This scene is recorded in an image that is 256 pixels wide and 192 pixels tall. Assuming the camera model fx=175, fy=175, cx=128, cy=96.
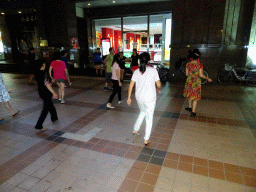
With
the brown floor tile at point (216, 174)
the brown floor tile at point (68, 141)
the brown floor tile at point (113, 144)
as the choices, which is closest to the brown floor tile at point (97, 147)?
the brown floor tile at point (113, 144)

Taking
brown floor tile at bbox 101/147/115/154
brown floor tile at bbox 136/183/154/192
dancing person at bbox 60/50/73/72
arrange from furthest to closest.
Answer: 1. dancing person at bbox 60/50/73/72
2. brown floor tile at bbox 101/147/115/154
3. brown floor tile at bbox 136/183/154/192

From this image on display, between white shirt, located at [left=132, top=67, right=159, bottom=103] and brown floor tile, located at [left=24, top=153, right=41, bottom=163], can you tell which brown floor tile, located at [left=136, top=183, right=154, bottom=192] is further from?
brown floor tile, located at [left=24, top=153, right=41, bottom=163]

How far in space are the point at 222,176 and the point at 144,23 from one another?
12.7m

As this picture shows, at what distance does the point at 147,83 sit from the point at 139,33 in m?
11.8

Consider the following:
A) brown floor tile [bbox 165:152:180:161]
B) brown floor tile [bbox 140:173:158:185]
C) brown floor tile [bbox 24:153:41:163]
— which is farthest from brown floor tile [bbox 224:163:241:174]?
brown floor tile [bbox 24:153:41:163]

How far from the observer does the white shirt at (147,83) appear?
3.28 m

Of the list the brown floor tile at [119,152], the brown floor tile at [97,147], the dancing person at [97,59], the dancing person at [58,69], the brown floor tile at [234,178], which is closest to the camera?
the brown floor tile at [234,178]

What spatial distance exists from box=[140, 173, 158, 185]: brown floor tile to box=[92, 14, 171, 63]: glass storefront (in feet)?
36.5

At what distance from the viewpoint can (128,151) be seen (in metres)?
3.50

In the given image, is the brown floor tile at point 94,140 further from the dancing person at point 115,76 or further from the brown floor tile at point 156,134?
the dancing person at point 115,76

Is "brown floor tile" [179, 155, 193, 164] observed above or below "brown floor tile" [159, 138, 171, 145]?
below

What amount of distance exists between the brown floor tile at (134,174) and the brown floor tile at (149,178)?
0.24 feet

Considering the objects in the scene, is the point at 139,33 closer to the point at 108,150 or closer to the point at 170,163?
the point at 108,150

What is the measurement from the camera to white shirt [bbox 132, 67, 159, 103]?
328 cm
